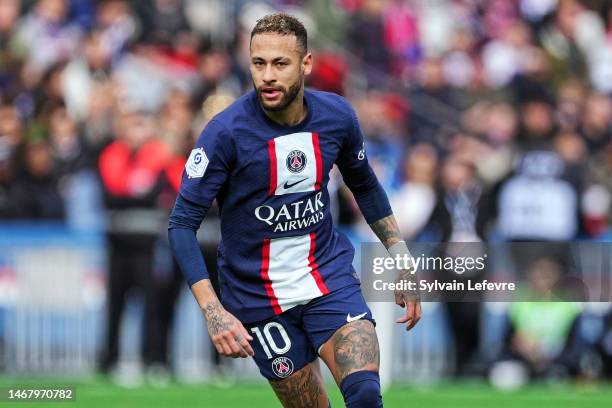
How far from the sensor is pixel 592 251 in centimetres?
1226

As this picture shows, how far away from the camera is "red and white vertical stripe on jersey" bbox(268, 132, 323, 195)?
6.89m

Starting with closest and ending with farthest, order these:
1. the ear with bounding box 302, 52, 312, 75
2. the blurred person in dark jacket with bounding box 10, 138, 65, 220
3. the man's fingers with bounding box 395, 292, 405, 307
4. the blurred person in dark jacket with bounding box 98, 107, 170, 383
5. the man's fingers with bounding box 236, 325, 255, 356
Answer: the man's fingers with bounding box 236, 325, 255, 356, the ear with bounding box 302, 52, 312, 75, the man's fingers with bounding box 395, 292, 405, 307, the blurred person in dark jacket with bounding box 98, 107, 170, 383, the blurred person in dark jacket with bounding box 10, 138, 65, 220

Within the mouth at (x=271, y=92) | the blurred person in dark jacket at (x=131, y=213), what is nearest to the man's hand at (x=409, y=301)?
the mouth at (x=271, y=92)

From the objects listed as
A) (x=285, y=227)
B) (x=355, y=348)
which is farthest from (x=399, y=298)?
(x=285, y=227)

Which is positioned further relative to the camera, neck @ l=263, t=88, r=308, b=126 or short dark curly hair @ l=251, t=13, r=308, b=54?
neck @ l=263, t=88, r=308, b=126

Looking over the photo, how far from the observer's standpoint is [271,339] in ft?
23.4

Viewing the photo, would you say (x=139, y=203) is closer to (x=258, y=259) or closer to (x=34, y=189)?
(x=34, y=189)

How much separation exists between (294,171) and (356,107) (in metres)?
10.3

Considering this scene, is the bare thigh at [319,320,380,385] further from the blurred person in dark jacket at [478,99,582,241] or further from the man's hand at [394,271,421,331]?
the blurred person in dark jacket at [478,99,582,241]

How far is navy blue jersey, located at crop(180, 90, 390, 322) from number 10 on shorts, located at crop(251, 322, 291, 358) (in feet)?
0.22

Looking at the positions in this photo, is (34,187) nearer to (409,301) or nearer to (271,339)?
(271,339)

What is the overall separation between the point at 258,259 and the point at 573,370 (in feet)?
23.7

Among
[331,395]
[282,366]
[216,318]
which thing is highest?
[216,318]

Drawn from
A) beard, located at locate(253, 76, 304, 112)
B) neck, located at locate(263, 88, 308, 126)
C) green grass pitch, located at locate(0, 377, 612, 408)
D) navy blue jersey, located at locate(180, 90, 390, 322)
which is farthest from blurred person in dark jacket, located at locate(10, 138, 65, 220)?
beard, located at locate(253, 76, 304, 112)
